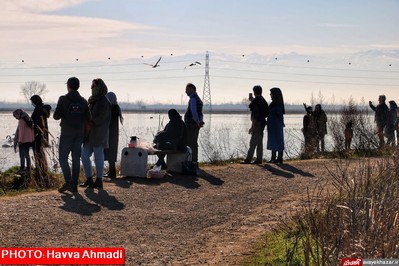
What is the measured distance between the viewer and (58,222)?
9.54 m

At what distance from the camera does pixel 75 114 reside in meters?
11.7

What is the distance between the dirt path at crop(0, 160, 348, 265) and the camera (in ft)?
28.0

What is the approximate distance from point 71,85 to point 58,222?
2.84 metres

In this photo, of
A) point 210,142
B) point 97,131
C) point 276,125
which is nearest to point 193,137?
point 276,125

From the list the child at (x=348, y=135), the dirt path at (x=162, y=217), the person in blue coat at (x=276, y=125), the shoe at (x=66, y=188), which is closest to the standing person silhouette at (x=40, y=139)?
the dirt path at (x=162, y=217)

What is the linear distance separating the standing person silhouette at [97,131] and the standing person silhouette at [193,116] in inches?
118

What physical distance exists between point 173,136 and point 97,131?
2.79m

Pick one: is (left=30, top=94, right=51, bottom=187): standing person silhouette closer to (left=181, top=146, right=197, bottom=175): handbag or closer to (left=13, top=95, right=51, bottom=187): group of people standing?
(left=13, top=95, right=51, bottom=187): group of people standing

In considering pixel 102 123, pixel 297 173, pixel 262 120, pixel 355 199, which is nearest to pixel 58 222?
pixel 102 123

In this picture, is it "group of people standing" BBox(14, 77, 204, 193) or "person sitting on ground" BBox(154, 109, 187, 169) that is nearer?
"group of people standing" BBox(14, 77, 204, 193)

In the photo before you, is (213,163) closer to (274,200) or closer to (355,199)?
(274,200)

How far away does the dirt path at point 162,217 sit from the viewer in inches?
336

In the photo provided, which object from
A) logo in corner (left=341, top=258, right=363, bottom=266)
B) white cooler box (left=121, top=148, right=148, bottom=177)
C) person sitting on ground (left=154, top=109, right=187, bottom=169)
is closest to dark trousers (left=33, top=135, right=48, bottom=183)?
white cooler box (left=121, top=148, right=148, bottom=177)

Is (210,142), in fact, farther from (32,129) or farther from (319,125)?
(32,129)
